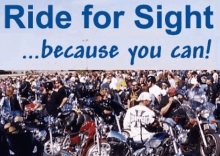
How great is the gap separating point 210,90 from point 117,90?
108 cm

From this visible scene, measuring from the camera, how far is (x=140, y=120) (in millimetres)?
5938

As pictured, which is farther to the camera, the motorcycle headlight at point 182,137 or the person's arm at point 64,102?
the person's arm at point 64,102

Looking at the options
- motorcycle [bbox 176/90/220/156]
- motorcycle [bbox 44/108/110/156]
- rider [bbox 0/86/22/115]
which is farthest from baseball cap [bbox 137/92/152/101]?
rider [bbox 0/86/22/115]

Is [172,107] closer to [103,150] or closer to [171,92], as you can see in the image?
[171,92]

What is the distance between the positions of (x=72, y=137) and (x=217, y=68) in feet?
5.23

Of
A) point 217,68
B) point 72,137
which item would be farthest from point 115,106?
point 217,68

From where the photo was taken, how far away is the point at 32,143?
600 cm

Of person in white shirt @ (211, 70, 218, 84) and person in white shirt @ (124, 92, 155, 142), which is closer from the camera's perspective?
person in white shirt @ (124, 92, 155, 142)

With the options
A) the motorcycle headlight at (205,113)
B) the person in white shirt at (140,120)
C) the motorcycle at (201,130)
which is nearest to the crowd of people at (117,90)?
the person in white shirt at (140,120)

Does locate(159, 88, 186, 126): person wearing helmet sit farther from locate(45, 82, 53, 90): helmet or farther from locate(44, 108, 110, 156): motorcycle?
locate(45, 82, 53, 90): helmet

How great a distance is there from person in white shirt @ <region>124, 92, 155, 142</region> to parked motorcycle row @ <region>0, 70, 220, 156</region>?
46 mm

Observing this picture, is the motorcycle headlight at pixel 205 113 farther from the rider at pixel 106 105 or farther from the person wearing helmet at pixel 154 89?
the rider at pixel 106 105

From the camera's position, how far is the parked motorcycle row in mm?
5590

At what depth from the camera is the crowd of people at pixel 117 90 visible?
6.17m
